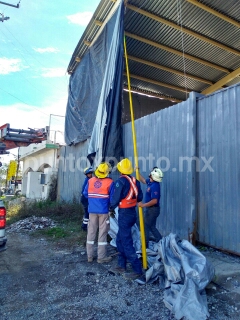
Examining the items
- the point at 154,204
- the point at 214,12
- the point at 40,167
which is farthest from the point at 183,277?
the point at 40,167

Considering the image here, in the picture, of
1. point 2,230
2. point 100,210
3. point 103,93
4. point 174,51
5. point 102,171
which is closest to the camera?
point 2,230

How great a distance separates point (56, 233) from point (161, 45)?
6.92m

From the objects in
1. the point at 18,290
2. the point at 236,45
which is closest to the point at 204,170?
the point at 18,290

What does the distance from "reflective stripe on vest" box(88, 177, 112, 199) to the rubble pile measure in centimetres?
371

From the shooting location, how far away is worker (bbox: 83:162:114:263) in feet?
15.7

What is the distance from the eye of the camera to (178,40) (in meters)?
8.76

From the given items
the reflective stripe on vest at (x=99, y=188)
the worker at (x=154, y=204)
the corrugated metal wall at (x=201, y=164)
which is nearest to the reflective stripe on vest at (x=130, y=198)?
the reflective stripe on vest at (x=99, y=188)

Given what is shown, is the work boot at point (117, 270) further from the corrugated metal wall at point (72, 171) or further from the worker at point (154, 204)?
the corrugated metal wall at point (72, 171)

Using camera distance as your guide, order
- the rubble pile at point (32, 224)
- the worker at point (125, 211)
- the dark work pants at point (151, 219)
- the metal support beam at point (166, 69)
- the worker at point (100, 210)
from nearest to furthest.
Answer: the worker at point (125, 211) → the worker at point (100, 210) → the dark work pants at point (151, 219) → the rubble pile at point (32, 224) → the metal support beam at point (166, 69)

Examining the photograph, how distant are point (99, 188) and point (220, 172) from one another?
221 centimetres

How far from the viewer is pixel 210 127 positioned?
4883 millimetres

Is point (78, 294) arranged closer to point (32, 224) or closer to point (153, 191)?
point (153, 191)

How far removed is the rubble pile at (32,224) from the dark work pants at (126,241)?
4243mm

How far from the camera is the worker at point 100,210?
479cm
